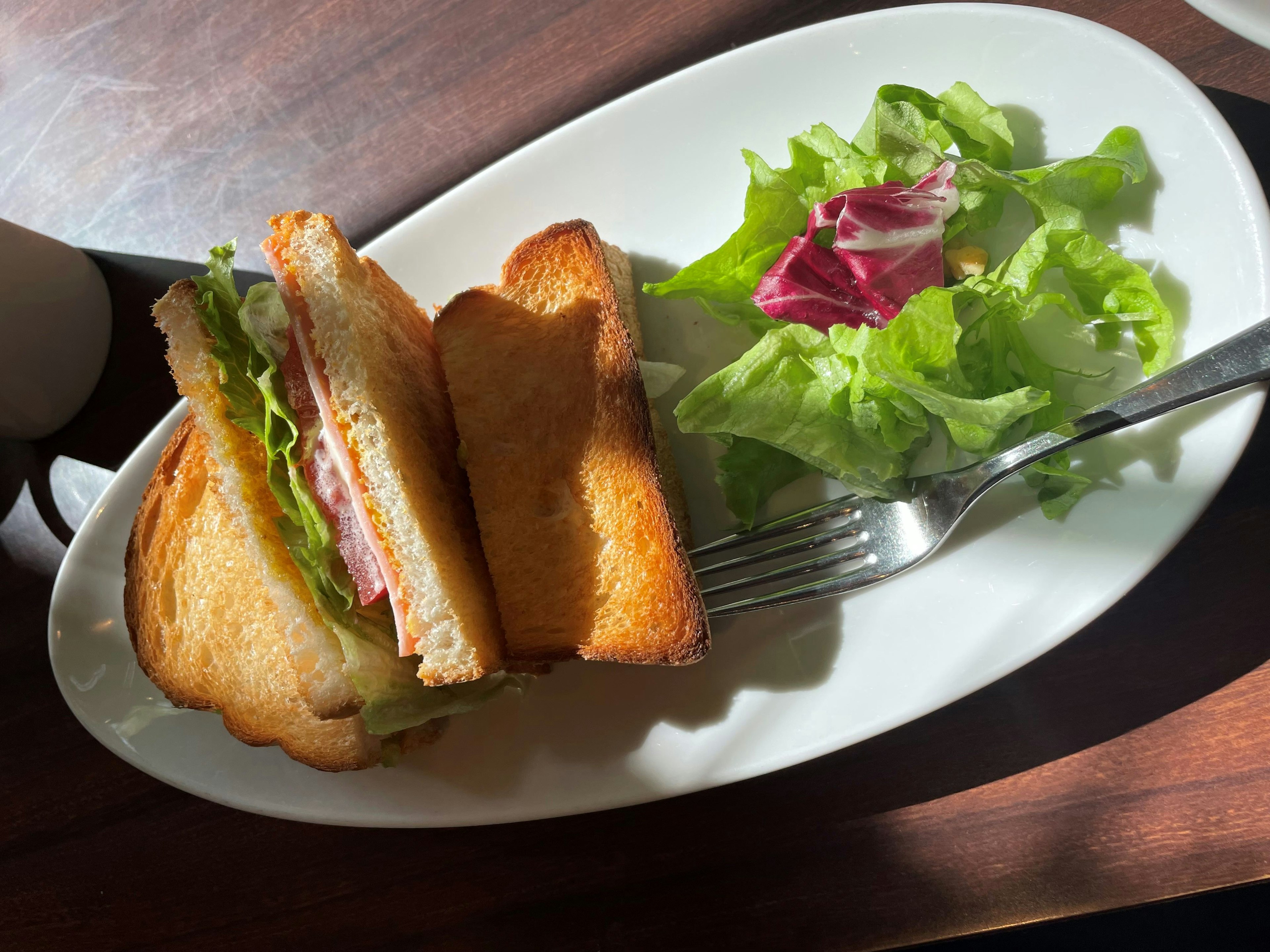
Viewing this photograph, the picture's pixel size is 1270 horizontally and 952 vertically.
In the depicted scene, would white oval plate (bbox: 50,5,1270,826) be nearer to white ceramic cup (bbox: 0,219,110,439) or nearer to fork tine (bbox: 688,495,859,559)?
fork tine (bbox: 688,495,859,559)

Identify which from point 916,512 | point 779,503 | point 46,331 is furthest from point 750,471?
point 46,331

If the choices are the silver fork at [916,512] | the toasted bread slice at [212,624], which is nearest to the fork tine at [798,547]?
the silver fork at [916,512]

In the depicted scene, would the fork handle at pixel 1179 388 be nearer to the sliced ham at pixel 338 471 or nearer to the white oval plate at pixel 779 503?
the white oval plate at pixel 779 503

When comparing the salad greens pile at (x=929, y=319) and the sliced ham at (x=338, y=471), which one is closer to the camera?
the salad greens pile at (x=929, y=319)

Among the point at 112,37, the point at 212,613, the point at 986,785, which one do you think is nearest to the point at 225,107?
the point at 112,37

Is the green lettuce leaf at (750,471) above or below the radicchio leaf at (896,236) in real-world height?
below

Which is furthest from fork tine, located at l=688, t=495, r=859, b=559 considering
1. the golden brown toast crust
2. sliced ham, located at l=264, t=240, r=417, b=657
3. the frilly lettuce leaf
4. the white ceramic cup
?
the white ceramic cup

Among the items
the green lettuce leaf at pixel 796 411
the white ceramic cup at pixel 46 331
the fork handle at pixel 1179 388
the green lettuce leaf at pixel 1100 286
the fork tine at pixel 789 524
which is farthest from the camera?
the white ceramic cup at pixel 46 331

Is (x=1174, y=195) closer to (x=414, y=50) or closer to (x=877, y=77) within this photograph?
(x=877, y=77)
